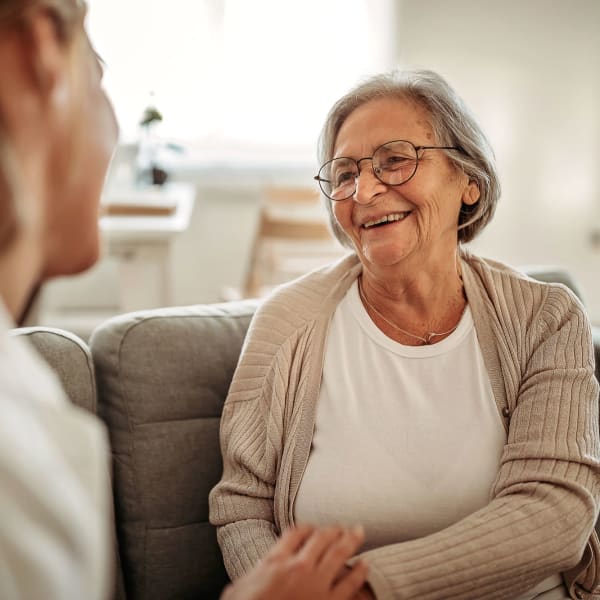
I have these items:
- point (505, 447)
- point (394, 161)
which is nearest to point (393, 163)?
point (394, 161)

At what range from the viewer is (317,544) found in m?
0.97

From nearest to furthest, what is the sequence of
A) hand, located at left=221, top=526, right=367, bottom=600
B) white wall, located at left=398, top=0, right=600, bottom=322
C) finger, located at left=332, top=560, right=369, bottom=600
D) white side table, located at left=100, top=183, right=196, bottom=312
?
hand, located at left=221, top=526, right=367, bottom=600 < finger, located at left=332, top=560, right=369, bottom=600 < white side table, located at left=100, top=183, right=196, bottom=312 < white wall, located at left=398, top=0, right=600, bottom=322

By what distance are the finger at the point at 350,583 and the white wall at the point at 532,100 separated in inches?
147

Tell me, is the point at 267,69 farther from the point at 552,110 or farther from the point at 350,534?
the point at 350,534

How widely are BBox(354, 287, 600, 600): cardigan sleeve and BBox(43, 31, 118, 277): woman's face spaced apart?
638 mm

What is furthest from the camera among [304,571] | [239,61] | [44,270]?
[239,61]

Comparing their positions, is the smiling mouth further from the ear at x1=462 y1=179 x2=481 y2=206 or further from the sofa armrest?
the sofa armrest

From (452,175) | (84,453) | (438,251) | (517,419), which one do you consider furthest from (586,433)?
(84,453)

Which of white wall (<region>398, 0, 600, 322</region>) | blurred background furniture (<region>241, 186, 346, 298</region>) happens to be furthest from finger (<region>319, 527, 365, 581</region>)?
white wall (<region>398, 0, 600, 322</region>)

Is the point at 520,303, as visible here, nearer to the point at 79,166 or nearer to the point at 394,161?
the point at 394,161

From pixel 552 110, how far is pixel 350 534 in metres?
4.10

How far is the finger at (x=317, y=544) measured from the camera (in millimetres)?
946

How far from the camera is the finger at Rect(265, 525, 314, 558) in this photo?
93 centimetres

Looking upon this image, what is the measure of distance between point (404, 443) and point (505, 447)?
0.17m
